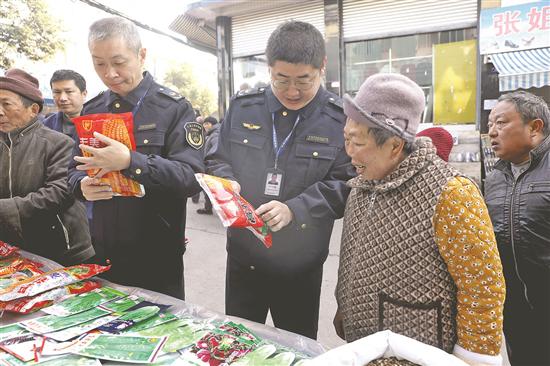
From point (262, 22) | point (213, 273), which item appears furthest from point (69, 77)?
point (262, 22)

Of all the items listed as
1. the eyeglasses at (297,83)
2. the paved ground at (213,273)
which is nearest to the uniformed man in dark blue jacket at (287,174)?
the eyeglasses at (297,83)

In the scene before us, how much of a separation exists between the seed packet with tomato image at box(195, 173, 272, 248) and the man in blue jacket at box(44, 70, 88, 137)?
2.81 metres

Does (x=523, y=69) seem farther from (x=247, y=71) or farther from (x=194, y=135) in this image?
(x=194, y=135)

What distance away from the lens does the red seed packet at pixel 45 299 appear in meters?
1.29

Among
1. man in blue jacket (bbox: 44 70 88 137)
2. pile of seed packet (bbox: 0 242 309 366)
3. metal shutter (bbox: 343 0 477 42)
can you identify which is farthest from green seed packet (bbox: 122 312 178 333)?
metal shutter (bbox: 343 0 477 42)

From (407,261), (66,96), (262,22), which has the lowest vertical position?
(407,261)

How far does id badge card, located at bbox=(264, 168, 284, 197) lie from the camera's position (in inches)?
62.5

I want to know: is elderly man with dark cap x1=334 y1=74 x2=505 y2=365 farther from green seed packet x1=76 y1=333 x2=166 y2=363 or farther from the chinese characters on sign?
the chinese characters on sign

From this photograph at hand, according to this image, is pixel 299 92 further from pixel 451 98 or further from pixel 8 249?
pixel 451 98

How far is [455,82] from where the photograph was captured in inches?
280

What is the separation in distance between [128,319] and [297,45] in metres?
1.05

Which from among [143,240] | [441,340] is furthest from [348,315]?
[143,240]

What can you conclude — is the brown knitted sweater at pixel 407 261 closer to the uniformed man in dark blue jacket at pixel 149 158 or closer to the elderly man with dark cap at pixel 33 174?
the uniformed man in dark blue jacket at pixel 149 158

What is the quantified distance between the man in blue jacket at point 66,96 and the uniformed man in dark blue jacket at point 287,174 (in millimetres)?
2442
